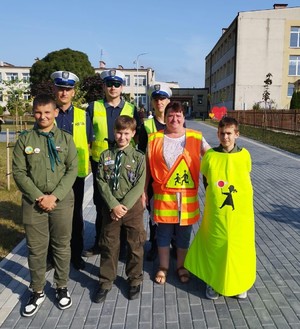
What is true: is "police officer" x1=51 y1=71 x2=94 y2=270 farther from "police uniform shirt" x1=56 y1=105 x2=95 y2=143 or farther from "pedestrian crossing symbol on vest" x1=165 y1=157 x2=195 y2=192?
"pedestrian crossing symbol on vest" x1=165 y1=157 x2=195 y2=192

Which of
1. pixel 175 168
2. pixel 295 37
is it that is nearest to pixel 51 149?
pixel 175 168

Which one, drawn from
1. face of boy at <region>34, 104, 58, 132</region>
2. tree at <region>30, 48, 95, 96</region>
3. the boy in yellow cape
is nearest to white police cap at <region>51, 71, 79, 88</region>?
face of boy at <region>34, 104, 58, 132</region>

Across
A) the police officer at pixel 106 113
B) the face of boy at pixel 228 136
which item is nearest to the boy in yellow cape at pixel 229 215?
the face of boy at pixel 228 136

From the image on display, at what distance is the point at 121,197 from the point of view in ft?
9.87

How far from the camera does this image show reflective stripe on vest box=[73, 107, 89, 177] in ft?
11.2

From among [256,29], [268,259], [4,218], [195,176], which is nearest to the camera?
[195,176]

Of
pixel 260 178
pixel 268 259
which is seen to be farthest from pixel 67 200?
pixel 260 178

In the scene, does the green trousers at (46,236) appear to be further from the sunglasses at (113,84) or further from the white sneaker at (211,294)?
the white sneaker at (211,294)

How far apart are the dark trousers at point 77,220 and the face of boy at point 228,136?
156 centimetres

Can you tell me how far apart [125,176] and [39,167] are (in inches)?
29.6

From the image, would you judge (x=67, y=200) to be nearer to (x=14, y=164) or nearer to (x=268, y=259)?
(x=14, y=164)

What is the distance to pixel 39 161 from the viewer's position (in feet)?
9.22

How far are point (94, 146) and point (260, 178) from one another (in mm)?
6259

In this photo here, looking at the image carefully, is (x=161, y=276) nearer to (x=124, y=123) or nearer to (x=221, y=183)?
(x=221, y=183)
